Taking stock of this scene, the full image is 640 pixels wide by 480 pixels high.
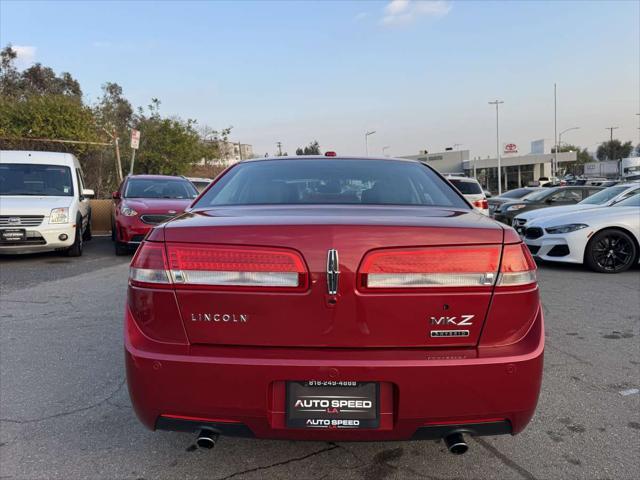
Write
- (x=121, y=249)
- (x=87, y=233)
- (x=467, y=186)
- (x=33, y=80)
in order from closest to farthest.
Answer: (x=121, y=249), (x=87, y=233), (x=467, y=186), (x=33, y=80)

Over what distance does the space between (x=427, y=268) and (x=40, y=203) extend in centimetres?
849

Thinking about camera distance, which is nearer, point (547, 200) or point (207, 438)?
point (207, 438)

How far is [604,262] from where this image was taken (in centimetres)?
788

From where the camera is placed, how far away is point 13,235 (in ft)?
27.1

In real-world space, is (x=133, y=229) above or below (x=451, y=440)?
above

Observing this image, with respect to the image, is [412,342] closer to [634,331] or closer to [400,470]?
[400,470]

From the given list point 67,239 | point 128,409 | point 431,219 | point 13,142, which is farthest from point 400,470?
point 13,142

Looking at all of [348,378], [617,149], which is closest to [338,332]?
[348,378]

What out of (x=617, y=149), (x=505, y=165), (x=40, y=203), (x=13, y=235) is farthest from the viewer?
(x=617, y=149)

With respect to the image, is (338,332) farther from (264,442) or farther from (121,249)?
(121,249)

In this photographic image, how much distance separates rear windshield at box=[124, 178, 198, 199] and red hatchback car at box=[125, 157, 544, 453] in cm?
873

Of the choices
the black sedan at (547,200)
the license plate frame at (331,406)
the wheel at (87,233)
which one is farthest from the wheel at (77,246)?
the black sedan at (547,200)

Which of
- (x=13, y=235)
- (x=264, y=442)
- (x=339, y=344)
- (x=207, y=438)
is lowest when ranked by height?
(x=264, y=442)

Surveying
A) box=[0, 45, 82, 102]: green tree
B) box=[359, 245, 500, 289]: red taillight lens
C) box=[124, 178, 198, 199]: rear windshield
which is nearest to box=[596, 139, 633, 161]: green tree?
box=[0, 45, 82, 102]: green tree
